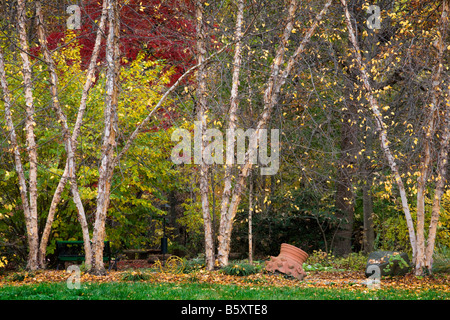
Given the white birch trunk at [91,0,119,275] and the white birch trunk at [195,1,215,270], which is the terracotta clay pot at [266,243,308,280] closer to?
the white birch trunk at [195,1,215,270]

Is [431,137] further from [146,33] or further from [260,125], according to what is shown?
[146,33]

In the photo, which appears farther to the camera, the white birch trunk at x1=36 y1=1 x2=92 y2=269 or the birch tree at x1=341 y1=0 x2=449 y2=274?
the white birch trunk at x1=36 y1=1 x2=92 y2=269

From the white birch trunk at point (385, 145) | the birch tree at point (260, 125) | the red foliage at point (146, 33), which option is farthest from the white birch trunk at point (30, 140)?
the white birch trunk at point (385, 145)

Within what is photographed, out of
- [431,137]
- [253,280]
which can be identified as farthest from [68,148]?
[431,137]

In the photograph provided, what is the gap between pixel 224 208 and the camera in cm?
891
